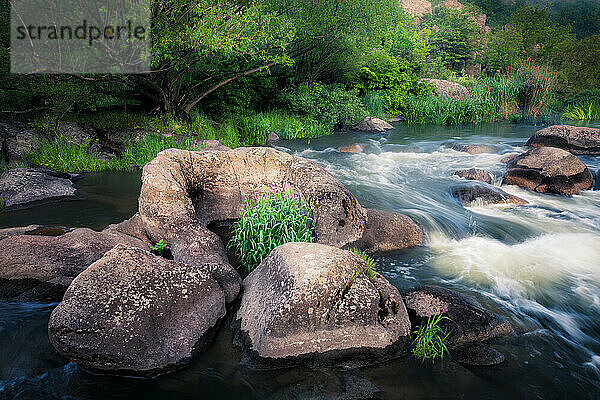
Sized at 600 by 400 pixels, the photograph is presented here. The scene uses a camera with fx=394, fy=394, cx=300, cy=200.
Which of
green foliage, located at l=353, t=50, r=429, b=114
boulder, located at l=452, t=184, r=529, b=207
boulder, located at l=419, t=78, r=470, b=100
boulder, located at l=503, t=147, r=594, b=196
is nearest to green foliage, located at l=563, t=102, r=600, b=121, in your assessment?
boulder, located at l=419, t=78, r=470, b=100

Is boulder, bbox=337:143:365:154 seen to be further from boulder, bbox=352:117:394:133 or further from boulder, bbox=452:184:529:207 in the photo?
boulder, bbox=452:184:529:207

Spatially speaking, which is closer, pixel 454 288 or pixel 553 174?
pixel 454 288

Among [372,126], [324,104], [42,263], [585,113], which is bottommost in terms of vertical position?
[42,263]

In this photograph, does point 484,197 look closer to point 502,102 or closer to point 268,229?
point 268,229

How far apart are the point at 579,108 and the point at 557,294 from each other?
23.7 meters

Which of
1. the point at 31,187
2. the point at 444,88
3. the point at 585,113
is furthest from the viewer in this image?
the point at 444,88

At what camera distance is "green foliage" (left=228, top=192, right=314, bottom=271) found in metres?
5.67

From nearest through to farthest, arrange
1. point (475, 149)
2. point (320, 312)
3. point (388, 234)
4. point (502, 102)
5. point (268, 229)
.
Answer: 1. point (320, 312)
2. point (268, 229)
3. point (388, 234)
4. point (475, 149)
5. point (502, 102)

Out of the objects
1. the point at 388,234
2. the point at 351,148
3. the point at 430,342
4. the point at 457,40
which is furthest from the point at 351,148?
the point at 457,40

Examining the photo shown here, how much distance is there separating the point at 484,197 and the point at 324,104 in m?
12.1

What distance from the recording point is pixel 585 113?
2264 cm

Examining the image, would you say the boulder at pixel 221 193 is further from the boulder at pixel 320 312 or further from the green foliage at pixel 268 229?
the boulder at pixel 320 312

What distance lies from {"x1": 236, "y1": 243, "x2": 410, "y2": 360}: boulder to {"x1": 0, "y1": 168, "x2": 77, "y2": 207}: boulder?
6577 millimetres

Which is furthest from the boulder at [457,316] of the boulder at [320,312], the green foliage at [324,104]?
the green foliage at [324,104]
